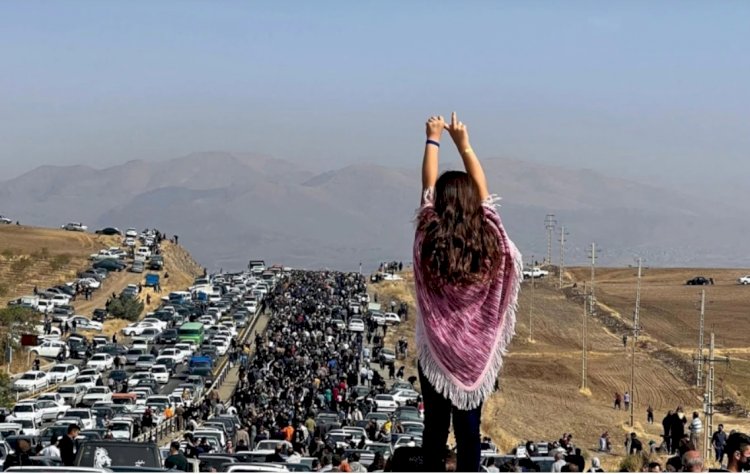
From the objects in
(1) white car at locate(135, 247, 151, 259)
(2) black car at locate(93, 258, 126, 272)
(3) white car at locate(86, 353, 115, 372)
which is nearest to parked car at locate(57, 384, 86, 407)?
(3) white car at locate(86, 353, 115, 372)

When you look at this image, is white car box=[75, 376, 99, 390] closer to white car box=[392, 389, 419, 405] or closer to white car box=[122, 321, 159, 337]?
white car box=[392, 389, 419, 405]

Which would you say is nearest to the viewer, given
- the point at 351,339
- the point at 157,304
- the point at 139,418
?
the point at 139,418

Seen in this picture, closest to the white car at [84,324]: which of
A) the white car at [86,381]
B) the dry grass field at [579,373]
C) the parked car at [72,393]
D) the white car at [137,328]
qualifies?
the white car at [137,328]

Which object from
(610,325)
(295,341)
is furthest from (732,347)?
(295,341)

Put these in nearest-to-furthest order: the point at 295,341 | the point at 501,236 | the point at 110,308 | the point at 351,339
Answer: the point at 501,236
the point at 295,341
the point at 351,339
the point at 110,308

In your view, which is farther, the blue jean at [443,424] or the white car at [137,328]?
the white car at [137,328]

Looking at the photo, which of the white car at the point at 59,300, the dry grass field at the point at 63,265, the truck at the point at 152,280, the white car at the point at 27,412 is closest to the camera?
the white car at the point at 27,412

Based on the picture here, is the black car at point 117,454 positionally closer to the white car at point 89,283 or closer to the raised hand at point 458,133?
the raised hand at point 458,133

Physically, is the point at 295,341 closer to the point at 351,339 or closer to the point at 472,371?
the point at 351,339
